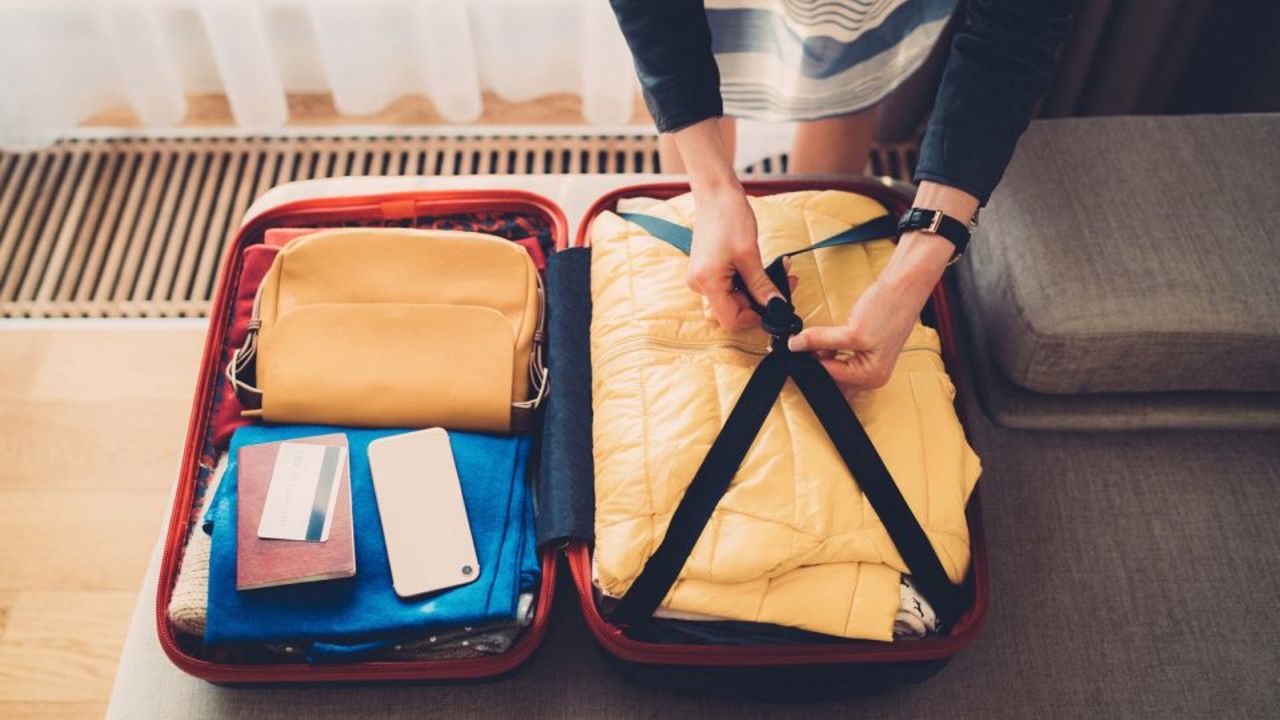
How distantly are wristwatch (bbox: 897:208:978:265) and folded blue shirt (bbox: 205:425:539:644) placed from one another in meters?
0.46

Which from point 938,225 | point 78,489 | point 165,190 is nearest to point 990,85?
point 938,225

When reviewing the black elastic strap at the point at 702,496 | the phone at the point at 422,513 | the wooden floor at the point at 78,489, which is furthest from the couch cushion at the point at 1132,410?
the wooden floor at the point at 78,489

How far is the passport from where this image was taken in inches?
30.3

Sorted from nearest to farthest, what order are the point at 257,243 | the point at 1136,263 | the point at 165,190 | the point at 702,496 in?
the point at 702,496
the point at 1136,263
the point at 257,243
the point at 165,190

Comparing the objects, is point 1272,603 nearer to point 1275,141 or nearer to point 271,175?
point 1275,141

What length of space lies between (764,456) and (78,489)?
0.98m

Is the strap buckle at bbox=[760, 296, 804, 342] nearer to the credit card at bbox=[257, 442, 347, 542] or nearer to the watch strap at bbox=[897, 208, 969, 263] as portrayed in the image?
the watch strap at bbox=[897, 208, 969, 263]

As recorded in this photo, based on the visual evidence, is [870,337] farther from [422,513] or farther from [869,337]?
[422,513]

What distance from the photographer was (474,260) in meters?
0.95

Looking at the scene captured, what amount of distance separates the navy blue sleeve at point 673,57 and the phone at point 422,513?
1.30 ft

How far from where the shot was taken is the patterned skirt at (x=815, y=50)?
3.19 ft

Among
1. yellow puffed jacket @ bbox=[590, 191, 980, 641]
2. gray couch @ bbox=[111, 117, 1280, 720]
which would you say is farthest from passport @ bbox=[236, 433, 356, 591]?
yellow puffed jacket @ bbox=[590, 191, 980, 641]

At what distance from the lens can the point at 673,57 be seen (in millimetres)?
829

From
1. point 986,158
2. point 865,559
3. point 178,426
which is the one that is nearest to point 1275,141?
point 986,158
